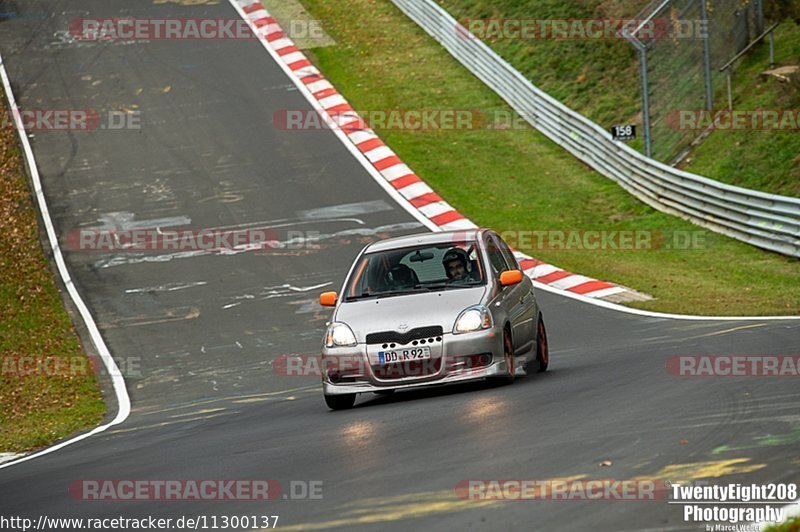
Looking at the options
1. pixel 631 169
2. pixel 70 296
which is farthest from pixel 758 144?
pixel 70 296

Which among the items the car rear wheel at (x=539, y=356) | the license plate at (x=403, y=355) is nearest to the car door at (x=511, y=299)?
the car rear wheel at (x=539, y=356)

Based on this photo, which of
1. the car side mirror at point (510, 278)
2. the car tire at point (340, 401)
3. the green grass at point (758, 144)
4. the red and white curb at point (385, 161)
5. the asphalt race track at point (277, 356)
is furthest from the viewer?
the green grass at point (758, 144)

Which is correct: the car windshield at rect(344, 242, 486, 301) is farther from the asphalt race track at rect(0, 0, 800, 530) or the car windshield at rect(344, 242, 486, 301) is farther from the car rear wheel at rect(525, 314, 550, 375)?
the car rear wheel at rect(525, 314, 550, 375)

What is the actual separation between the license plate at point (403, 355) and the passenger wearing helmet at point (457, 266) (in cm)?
112

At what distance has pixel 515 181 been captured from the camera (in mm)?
27891

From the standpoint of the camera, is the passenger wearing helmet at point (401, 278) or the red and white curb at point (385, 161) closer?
the passenger wearing helmet at point (401, 278)

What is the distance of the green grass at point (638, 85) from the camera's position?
2473cm

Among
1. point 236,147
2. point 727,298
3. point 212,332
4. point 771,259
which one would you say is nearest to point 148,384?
point 212,332

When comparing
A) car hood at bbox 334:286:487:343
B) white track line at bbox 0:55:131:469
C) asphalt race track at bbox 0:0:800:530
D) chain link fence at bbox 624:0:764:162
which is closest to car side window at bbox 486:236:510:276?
car hood at bbox 334:286:487:343

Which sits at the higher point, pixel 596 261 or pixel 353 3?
pixel 353 3

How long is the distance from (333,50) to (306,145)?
7.11 m

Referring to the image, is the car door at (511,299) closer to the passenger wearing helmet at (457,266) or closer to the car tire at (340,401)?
the passenger wearing helmet at (457,266)

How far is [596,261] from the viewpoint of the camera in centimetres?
2248

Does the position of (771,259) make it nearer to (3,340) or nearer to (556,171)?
(556,171)
